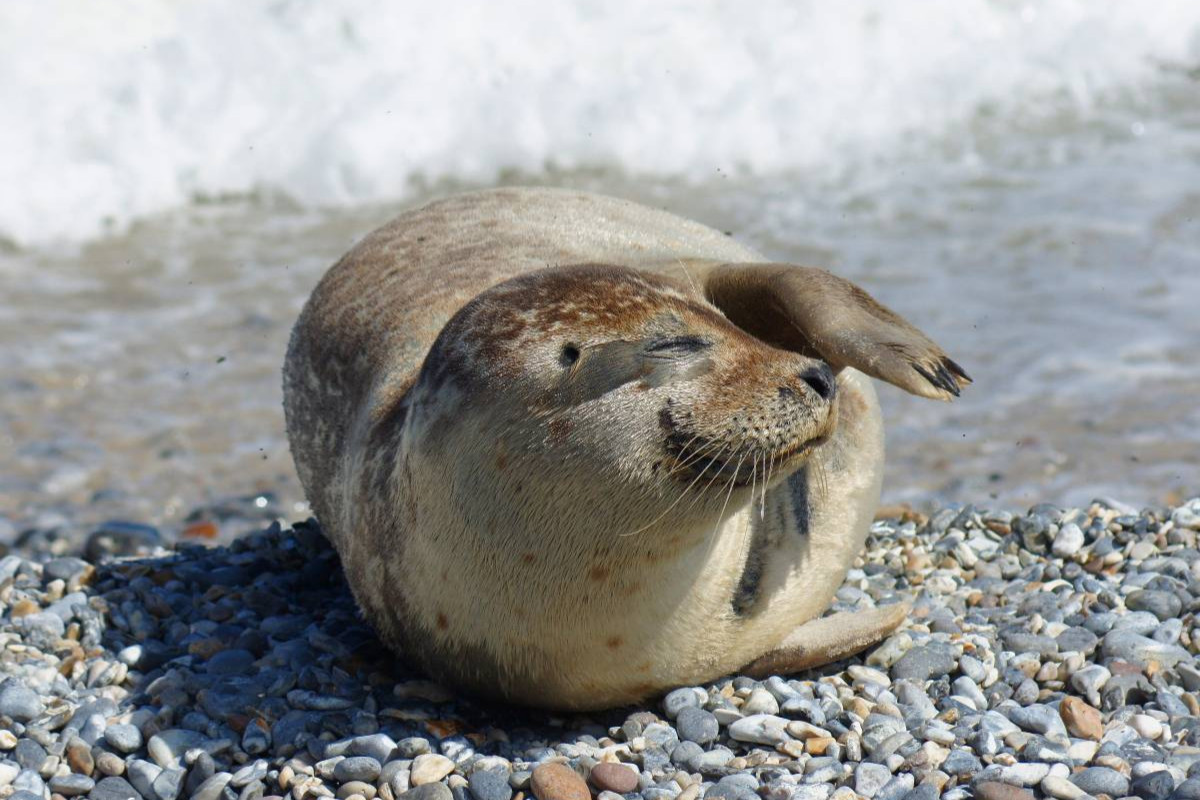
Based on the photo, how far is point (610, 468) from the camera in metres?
3.43

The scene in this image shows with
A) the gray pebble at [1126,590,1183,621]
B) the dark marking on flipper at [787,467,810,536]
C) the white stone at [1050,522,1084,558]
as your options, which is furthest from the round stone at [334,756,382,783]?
the white stone at [1050,522,1084,558]

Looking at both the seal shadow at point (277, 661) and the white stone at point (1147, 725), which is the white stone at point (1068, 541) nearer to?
the white stone at point (1147, 725)

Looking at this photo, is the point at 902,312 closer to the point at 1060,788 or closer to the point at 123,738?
the point at 1060,788

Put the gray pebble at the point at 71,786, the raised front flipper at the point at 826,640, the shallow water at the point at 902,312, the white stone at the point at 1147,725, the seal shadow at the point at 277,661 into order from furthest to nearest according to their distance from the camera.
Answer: the shallow water at the point at 902,312 < the raised front flipper at the point at 826,640 < the seal shadow at the point at 277,661 < the gray pebble at the point at 71,786 < the white stone at the point at 1147,725

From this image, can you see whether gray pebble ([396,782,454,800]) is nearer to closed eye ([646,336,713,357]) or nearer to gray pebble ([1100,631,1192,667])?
closed eye ([646,336,713,357])

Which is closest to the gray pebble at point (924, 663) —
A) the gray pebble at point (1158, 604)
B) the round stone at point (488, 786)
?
the gray pebble at point (1158, 604)

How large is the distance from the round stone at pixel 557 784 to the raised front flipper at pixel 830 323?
3.98ft

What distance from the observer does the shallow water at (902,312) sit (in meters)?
7.01

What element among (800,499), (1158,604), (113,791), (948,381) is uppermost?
(948,381)

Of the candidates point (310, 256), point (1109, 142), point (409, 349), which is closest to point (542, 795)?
point (409, 349)

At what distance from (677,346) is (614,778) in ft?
3.48

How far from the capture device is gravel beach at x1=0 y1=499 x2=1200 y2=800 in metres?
3.65

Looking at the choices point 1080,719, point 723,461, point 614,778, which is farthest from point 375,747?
point 1080,719

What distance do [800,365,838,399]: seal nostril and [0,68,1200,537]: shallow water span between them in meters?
3.08
